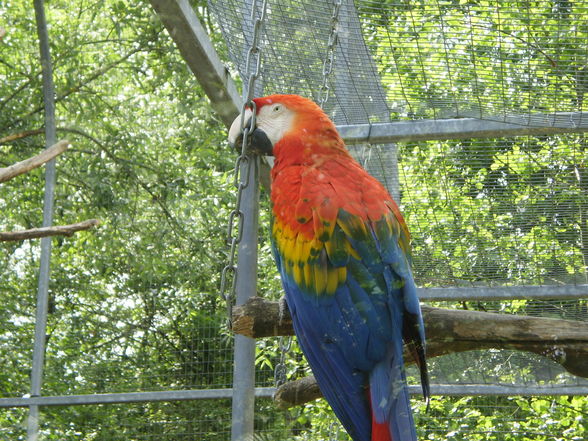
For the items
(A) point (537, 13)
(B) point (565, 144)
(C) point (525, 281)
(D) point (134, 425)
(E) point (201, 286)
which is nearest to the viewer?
(A) point (537, 13)

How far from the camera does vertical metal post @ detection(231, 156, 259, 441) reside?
1.47 meters

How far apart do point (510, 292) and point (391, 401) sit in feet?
3.44

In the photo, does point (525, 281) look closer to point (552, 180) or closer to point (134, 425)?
point (552, 180)

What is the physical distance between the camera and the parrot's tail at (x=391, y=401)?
3.00 ft

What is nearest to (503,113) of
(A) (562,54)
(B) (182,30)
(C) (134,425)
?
(A) (562,54)

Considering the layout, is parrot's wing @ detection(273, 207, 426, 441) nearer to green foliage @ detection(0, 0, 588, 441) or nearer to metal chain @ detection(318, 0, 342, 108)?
metal chain @ detection(318, 0, 342, 108)

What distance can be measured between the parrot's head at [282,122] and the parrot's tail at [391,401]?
39 centimetres

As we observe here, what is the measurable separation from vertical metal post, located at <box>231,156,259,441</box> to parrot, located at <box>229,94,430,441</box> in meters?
0.37

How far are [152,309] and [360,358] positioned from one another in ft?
8.98

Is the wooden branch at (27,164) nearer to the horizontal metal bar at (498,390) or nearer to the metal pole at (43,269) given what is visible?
the metal pole at (43,269)

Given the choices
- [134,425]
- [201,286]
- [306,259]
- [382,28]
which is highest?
[382,28]

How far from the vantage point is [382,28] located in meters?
1.51

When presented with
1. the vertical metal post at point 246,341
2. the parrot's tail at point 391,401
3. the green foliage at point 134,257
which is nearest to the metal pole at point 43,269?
the green foliage at point 134,257

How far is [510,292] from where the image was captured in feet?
6.14
